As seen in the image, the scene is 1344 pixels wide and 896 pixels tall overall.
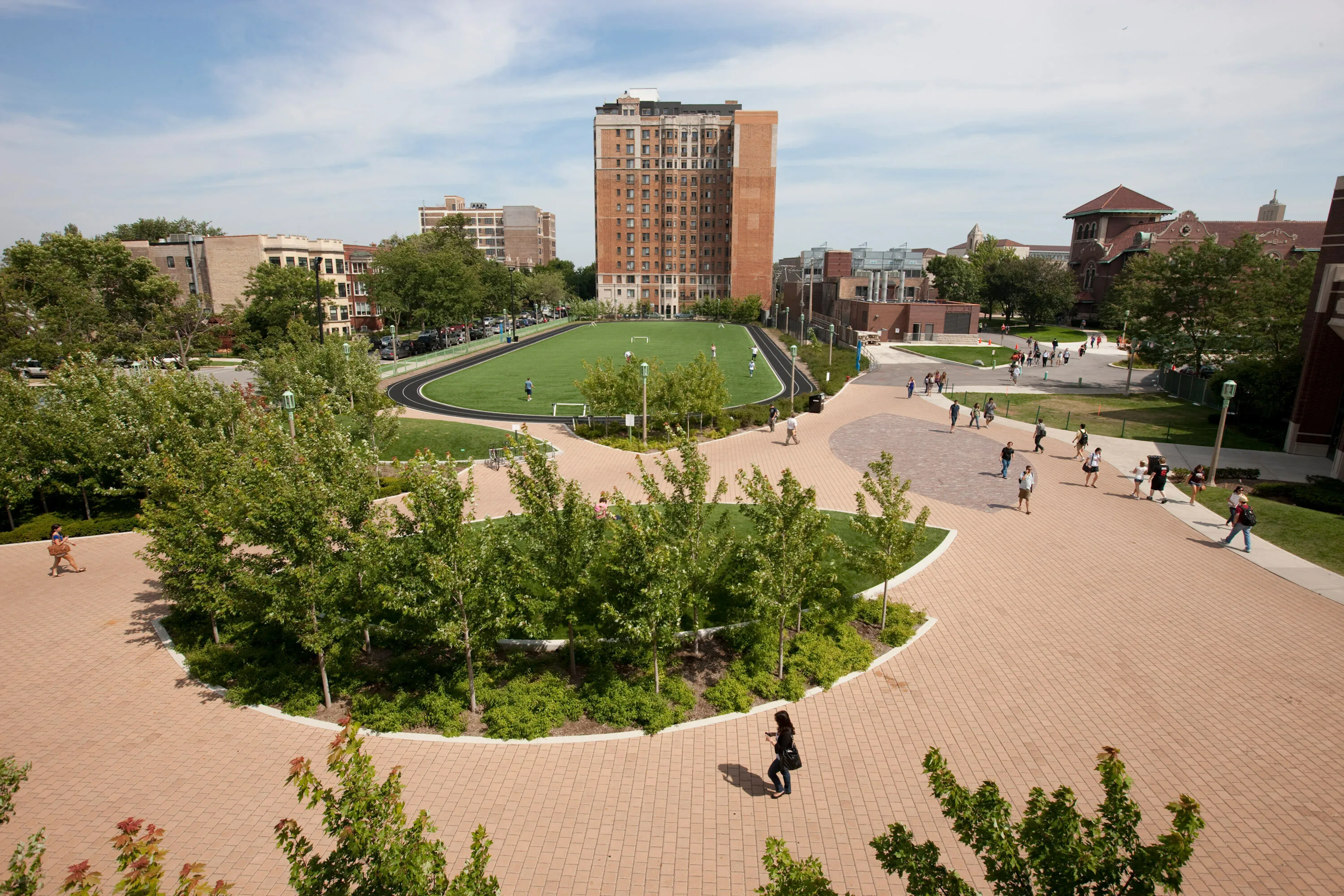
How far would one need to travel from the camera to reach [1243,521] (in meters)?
18.4

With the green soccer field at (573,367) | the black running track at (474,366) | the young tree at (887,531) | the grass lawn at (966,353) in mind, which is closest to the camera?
the young tree at (887,531)

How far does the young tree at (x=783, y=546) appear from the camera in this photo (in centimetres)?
1266

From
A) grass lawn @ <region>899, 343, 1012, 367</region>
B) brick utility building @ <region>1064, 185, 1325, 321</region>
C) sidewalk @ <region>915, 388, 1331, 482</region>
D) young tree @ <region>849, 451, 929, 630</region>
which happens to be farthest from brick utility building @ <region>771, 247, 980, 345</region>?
young tree @ <region>849, 451, 929, 630</region>

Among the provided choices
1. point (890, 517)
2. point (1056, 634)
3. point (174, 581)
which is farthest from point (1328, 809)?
point (174, 581)

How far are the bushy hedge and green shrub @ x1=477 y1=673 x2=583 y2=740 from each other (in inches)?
608

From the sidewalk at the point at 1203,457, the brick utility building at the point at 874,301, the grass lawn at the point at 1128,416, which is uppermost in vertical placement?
the brick utility building at the point at 874,301

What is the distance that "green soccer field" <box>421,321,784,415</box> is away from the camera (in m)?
41.1

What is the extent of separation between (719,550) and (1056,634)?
7.43m

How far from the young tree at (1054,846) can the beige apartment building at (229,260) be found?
7572 cm

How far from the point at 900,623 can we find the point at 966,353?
182 ft

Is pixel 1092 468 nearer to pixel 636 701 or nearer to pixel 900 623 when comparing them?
pixel 900 623

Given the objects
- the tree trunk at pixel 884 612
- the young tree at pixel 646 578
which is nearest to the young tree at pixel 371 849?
the young tree at pixel 646 578

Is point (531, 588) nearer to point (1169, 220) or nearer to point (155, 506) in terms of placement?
point (155, 506)

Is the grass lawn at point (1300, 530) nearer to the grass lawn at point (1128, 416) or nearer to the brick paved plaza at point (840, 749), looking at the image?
the brick paved plaza at point (840, 749)
